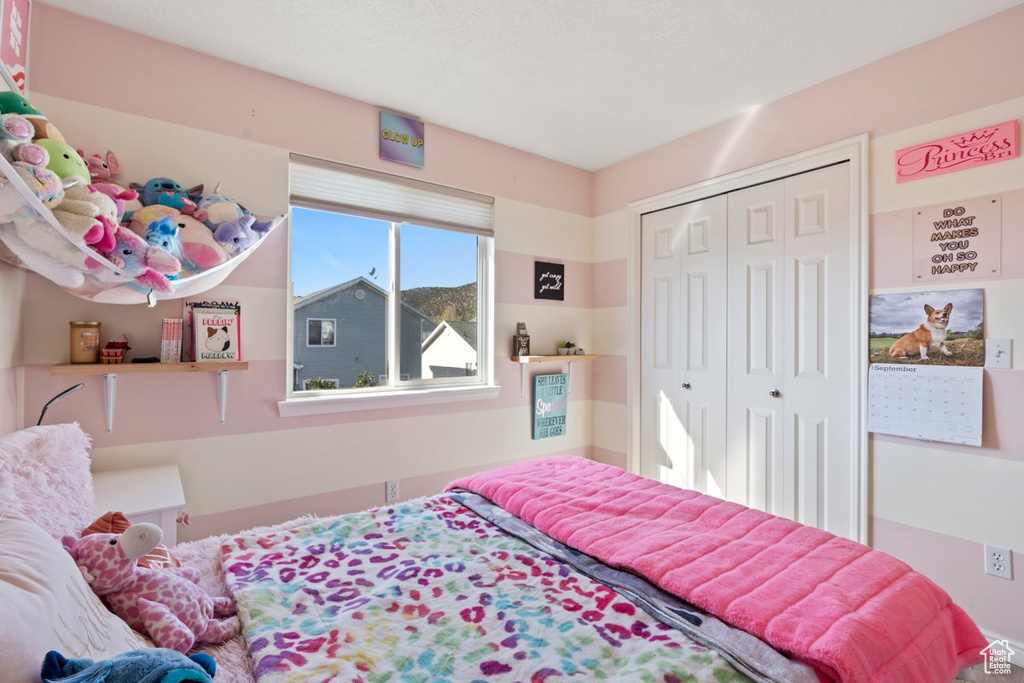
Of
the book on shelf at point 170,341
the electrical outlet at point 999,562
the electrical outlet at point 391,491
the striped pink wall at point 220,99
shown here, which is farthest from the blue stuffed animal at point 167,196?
the electrical outlet at point 999,562

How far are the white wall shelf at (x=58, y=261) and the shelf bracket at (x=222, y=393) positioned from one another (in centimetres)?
39

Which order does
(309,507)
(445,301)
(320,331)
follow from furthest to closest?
(445,301), (320,331), (309,507)

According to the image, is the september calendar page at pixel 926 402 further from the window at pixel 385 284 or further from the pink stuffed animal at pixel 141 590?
the pink stuffed animal at pixel 141 590

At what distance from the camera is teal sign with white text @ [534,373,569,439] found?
11.5 ft

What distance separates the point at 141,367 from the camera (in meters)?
1.96

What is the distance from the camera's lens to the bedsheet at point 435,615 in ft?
3.30

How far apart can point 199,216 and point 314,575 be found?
1.60 metres

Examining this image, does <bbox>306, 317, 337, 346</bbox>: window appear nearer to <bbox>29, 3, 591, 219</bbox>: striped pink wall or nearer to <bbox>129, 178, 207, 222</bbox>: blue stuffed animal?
<bbox>129, 178, 207, 222</bbox>: blue stuffed animal

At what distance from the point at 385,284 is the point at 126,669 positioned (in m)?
2.39

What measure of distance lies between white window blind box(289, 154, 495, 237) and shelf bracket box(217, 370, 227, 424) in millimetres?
957

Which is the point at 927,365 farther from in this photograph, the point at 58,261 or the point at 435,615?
the point at 58,261

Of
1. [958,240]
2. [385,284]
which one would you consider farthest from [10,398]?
[958,240]

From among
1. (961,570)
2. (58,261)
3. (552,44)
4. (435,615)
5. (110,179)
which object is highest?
(552,44)

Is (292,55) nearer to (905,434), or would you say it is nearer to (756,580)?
(756,580)
